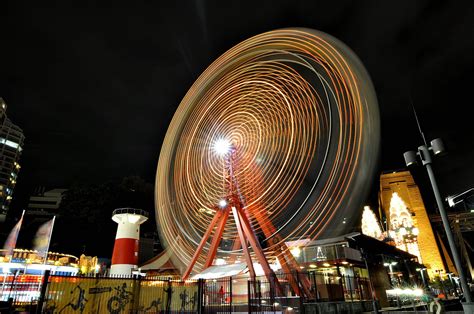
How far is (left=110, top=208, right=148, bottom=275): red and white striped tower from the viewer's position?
26219 mm

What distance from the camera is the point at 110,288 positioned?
398 inches

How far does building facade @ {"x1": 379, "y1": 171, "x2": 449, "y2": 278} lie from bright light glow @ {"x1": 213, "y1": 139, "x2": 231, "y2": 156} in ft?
119

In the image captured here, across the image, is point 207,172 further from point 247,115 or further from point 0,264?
point 0,264

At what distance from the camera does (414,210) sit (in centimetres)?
5666

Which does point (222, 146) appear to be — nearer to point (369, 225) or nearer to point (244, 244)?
point (244, 244)

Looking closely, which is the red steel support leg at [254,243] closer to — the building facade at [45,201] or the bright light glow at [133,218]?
the bright light glow at [133,218]

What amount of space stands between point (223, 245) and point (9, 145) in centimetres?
7407

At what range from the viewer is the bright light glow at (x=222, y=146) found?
2219cm

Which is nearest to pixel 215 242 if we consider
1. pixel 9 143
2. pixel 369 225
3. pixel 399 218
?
pixel 399 218

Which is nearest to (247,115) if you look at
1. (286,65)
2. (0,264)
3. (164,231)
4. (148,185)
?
(286,65)

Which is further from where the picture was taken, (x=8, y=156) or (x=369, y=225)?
(x=8, y=156)

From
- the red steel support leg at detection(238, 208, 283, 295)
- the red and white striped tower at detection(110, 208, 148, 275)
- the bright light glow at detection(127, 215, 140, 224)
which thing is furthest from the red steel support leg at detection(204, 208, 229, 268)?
the bright light glow at detection(127, 215, 140, 224)

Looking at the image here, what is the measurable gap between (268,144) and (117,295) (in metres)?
13.1

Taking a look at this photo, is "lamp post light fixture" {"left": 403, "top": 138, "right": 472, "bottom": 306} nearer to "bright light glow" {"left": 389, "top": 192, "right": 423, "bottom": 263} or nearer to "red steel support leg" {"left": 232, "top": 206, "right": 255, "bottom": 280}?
"red steel support leg" {"left": 232, "top": 206, "right": 255, "bottom": 280}
